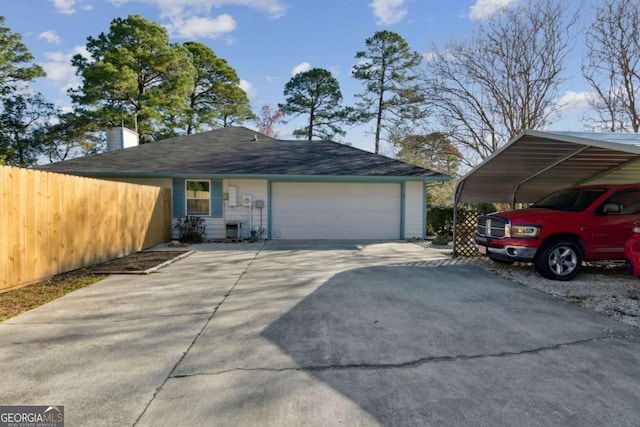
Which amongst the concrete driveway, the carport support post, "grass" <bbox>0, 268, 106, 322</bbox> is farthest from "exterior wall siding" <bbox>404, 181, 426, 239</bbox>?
"grass" <bbox>0, 268, 106, 322</bbox>

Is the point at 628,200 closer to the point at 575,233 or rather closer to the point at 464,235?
the point at 575,233

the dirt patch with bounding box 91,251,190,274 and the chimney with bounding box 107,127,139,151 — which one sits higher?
the chimney with bounding box 107,127,139,151

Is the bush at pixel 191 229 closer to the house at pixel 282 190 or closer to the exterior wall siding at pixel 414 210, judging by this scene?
the house at pixel 282 190

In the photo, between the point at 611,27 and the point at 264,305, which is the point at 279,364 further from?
the point at 611,27

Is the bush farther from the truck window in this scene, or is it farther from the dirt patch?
the truck window

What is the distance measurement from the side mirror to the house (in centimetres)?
596

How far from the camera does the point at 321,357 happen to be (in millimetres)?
3281

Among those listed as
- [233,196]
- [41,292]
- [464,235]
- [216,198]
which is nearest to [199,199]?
[216,198]

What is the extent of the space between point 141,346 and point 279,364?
1.51m

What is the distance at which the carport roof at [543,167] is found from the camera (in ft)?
22.2

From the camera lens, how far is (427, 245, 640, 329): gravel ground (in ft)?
15.9

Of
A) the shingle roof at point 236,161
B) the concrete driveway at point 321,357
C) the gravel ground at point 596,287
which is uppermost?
the shingle roof at point 236,161

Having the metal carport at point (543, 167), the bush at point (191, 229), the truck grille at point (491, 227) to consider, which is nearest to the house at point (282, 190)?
the bush at point (191, 229)

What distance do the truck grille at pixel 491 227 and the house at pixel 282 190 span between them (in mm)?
5027
